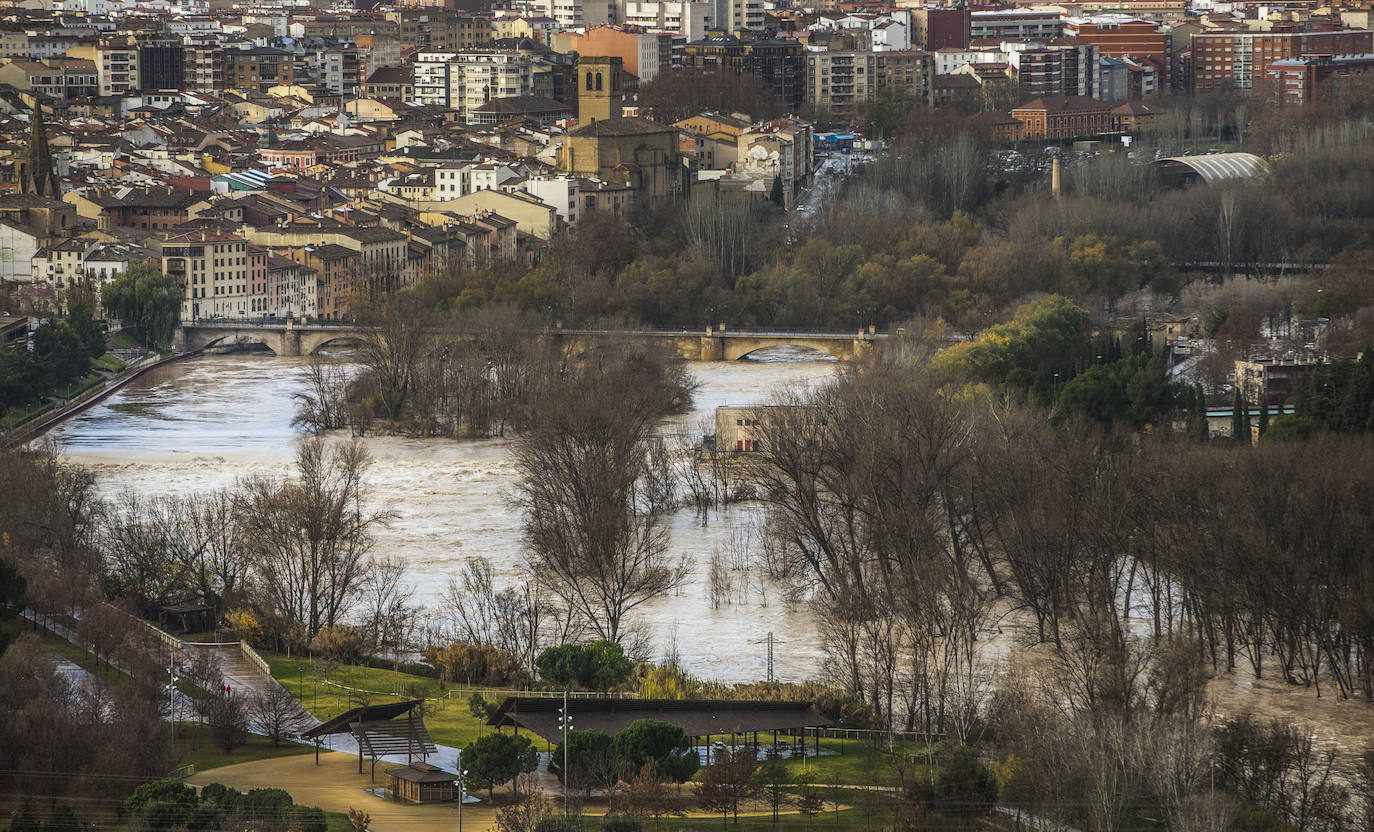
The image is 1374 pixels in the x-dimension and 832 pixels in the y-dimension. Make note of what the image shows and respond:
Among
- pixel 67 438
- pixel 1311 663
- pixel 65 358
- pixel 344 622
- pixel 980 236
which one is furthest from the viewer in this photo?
pixel 980 236

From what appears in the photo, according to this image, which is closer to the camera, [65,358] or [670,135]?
[65,358]

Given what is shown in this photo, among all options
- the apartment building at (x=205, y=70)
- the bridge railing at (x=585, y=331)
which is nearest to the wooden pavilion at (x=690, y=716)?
the bridge railing at (x=585, y=331)

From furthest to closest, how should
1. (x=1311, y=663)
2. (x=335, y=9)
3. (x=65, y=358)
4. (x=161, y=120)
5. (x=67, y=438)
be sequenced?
(x=335, y=9), (x=161, y=120), (x=65, y=358), (x=67, y=438), (x=1311, y=663)

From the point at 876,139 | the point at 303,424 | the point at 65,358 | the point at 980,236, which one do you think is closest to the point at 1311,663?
the point at 303,424

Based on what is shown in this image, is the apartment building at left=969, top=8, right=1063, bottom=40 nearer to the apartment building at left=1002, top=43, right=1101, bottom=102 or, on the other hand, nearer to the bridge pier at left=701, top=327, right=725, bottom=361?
the apartment building at left=1002, top=43, right=1101, bottom=102

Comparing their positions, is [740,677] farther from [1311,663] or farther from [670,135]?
[670,135]

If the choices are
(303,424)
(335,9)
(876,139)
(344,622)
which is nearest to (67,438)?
(303,424)
